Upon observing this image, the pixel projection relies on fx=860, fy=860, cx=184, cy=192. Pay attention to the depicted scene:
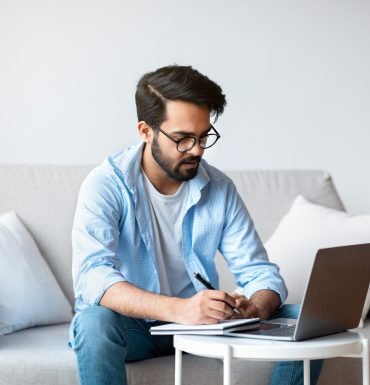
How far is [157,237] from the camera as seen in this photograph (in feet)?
7.66

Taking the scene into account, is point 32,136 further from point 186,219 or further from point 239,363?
point 239,363

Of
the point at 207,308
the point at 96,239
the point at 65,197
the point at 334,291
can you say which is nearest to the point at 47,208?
the point at 65,197

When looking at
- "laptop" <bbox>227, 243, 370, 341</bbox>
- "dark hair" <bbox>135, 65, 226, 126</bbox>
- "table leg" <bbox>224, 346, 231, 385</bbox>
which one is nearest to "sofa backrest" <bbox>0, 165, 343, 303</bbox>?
"dark hair" <bbox>135, 65, 226, 126</bbox>

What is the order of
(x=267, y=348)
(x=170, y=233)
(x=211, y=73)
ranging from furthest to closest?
(x=211, y=73) → (x=170, y=233) → (x=267, y=348)

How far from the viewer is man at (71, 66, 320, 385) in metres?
2.03

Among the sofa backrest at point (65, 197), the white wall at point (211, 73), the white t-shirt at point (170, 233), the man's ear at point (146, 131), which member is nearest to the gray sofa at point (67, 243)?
the sofa backrest at point (65, 197)

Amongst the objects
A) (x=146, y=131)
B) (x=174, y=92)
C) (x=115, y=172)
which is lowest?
(x=115, y=172)

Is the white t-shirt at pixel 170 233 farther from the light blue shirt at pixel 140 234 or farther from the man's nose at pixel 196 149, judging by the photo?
the man's nose at pixel 196 149

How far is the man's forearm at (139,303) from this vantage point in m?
1.98

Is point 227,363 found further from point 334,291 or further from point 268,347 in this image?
point 334,291

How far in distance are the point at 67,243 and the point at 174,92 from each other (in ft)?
2.72

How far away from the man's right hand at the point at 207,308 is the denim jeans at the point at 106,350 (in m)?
0.19

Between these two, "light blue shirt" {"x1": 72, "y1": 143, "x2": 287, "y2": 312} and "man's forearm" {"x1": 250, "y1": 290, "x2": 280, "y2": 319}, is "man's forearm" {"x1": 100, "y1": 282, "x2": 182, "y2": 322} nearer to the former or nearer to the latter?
"light blue shirt" {"x1": 72, "y1": 143, "x2": 287, "y2": 312}

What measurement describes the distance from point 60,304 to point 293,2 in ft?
5.19
